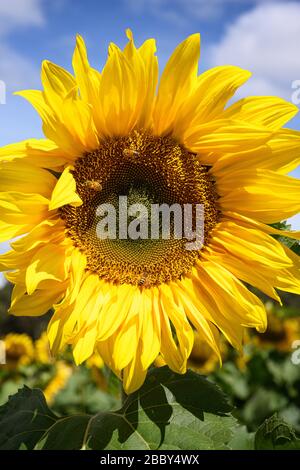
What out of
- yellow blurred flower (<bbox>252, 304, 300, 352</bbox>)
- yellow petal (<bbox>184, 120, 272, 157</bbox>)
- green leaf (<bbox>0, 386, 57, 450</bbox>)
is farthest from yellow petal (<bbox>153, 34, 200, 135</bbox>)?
yellow blurred flower (<bbox>252, 304, 300, 352</bbox>)

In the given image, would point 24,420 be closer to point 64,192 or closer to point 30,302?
point 30,302

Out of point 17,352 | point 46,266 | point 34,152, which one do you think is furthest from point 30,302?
point 17,352

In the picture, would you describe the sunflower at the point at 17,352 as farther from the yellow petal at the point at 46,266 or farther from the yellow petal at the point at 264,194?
the yellow petal at the point at 264,194

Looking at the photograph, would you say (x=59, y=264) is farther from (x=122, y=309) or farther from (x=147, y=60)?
(x=147, y=60)

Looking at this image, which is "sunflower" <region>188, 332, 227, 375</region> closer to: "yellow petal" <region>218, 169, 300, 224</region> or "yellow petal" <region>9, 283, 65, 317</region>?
"yellow petal" <region>218, 169, 300, 224</region>

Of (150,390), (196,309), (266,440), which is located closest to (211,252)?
(196,309)

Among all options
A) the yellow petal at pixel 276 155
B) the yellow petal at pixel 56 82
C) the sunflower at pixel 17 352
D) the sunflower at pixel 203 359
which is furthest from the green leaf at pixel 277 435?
the sunflower at pixel 17 352
